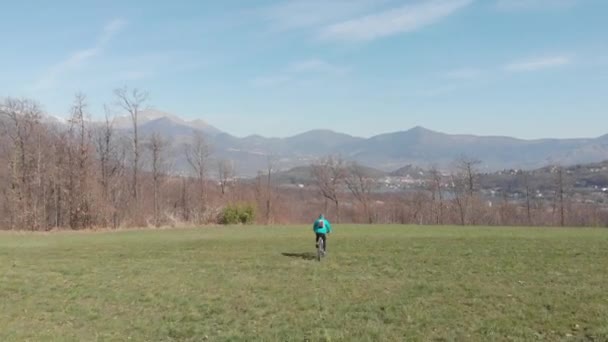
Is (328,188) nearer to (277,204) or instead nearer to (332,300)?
(277,204)

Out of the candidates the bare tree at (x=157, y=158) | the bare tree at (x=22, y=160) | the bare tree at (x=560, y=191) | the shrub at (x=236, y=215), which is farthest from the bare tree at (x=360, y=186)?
the bare tree at (x=22, y=160)

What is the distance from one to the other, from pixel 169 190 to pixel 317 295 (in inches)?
2726

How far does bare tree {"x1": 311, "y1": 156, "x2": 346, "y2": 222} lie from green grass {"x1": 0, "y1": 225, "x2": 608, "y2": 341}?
6592 cm

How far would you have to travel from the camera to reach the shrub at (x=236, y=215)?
59719 mm

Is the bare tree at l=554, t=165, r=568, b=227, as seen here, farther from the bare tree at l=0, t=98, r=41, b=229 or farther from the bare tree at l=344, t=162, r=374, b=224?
the bare tree at l=0, t=98, r=41, b=229

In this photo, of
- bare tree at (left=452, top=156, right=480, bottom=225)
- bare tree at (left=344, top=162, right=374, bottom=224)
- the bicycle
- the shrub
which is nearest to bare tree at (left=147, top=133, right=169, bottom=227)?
the shrub

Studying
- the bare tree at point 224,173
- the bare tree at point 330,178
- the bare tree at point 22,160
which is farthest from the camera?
the bare tree at point 330,178

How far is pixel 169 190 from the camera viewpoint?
81.2m

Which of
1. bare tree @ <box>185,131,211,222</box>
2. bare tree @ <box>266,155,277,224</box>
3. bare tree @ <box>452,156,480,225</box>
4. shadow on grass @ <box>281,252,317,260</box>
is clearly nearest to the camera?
shadow on grass @ <box>281,252,317,260</box>

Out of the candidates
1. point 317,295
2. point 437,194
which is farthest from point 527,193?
point 317,295

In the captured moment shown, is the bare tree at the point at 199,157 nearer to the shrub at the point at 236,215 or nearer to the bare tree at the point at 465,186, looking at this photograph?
the shrub at the point at 236,215

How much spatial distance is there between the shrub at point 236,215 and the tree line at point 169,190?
0.83m

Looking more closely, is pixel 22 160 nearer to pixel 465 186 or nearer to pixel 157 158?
pixel 157 158

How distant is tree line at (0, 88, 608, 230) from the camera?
5750cm
